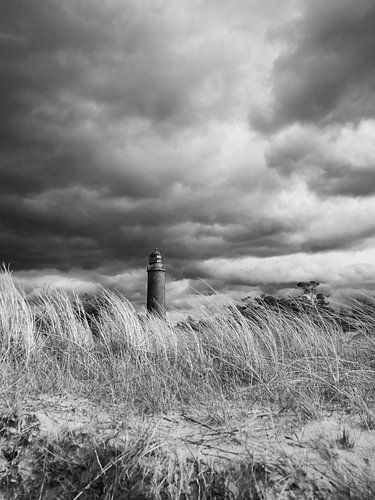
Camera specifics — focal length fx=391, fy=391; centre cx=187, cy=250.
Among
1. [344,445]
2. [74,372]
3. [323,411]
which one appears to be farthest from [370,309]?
[74,372]

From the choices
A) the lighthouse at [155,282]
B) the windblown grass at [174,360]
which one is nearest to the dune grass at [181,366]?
the windblown grass at [174,360]

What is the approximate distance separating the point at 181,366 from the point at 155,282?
5.63 metres

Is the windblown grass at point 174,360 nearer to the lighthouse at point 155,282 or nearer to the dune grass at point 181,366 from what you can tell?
the dune grass at point 181,366

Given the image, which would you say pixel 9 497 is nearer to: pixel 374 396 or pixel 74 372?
pixel 74 372

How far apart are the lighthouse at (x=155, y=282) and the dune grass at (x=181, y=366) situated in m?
3.38

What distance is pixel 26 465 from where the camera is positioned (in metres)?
2.38

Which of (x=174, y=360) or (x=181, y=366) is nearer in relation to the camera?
(x=181, y=366)

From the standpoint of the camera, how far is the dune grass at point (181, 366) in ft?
9.29

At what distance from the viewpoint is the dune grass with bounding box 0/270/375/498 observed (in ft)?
9.29

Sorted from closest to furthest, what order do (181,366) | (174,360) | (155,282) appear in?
(181,366)
(174,360)
(155,282)

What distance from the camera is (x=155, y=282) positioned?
948cm

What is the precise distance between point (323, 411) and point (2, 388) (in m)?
2.36

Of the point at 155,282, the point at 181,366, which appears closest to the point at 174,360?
the point at 181,366

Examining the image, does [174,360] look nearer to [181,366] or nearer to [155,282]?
[181,366]
